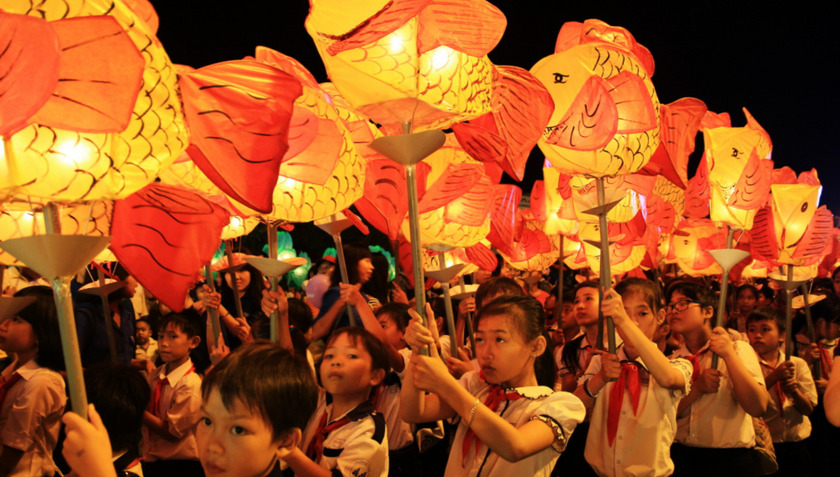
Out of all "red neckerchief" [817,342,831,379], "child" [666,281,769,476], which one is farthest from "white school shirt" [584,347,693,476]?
"red neckerchief" [817,342,831,379]

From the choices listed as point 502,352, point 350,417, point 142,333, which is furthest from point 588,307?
point 142,333

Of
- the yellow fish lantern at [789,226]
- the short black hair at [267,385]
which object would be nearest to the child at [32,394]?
the short black hair at [267,385]

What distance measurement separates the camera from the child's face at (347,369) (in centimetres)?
228

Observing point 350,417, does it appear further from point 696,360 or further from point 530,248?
point 530,248

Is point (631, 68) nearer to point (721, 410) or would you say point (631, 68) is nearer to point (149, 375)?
point (721, 410)

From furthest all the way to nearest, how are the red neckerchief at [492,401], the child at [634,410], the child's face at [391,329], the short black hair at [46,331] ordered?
the child's face at [391,329] < the short black hair at [46,331] < the child at [634,410] < the red neckerchief at [492,401]

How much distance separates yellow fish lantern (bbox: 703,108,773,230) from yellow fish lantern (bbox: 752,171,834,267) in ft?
2.86

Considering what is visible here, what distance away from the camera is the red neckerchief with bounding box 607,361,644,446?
2.58m

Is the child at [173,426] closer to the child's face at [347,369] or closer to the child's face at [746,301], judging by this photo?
the child's face at [347,369]

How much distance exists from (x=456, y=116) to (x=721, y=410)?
2.01m

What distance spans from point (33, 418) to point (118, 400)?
45 centimetres

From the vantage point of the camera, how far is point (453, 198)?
2939 mm

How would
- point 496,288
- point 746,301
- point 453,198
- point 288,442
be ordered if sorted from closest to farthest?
point 288,442, point 453,198, point 496,288, point 746,301

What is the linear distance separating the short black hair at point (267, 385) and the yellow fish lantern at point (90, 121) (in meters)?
0.48
